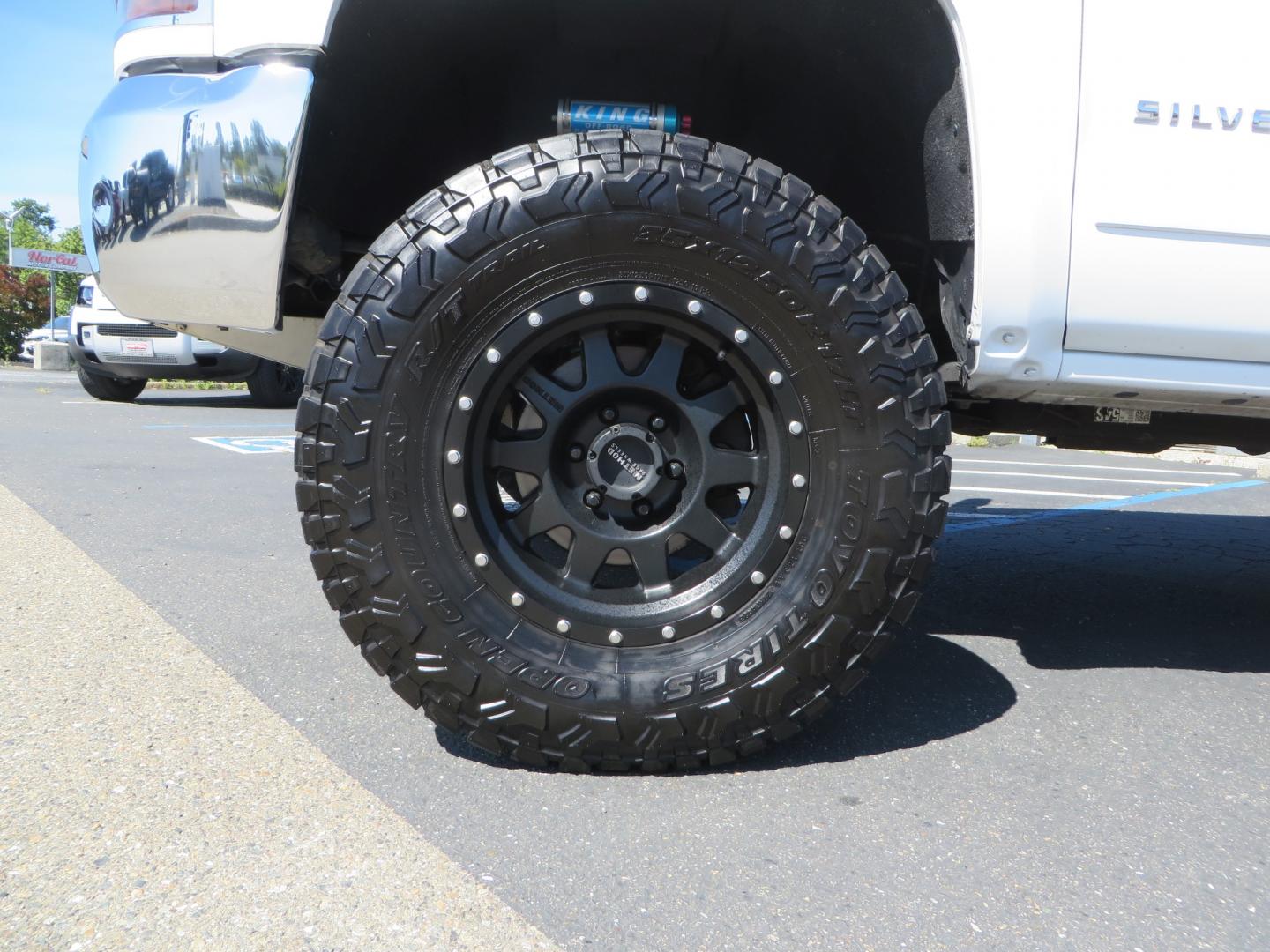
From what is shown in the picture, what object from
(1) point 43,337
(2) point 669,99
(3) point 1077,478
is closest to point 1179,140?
(2) point 669,99

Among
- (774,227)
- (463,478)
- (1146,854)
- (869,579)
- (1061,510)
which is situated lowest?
(1061,510)

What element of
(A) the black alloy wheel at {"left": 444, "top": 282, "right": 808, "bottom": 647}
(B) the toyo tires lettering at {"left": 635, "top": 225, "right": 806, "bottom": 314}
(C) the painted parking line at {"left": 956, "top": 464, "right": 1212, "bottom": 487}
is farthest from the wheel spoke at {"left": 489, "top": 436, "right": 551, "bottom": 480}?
(C) the painted parking line at {"left": 956, "top": 464, "right": 1212, "bottom": 487}

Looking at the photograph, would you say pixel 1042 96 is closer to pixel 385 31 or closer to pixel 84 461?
pixel 385 31

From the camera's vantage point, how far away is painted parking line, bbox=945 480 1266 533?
4527mm

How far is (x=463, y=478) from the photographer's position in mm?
1737

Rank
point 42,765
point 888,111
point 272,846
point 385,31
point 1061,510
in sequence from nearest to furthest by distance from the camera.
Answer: point 272,846 < point 42,765 < point 385,31 < point 888,111 < point 1061,510

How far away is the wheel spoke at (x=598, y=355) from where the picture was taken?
1.80 metres

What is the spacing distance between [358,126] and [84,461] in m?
3.94

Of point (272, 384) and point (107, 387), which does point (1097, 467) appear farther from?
point (107, 387)

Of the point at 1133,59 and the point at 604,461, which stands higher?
the point at 1133,59

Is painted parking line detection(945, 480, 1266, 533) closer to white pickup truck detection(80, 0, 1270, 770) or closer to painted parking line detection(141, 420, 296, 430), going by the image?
white pickup truck detection(80, 0, 1270, 770)

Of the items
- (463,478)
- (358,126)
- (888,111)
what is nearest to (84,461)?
(358,126)

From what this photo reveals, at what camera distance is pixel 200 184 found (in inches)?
70.1

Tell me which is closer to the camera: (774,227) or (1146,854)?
(1146,854)
